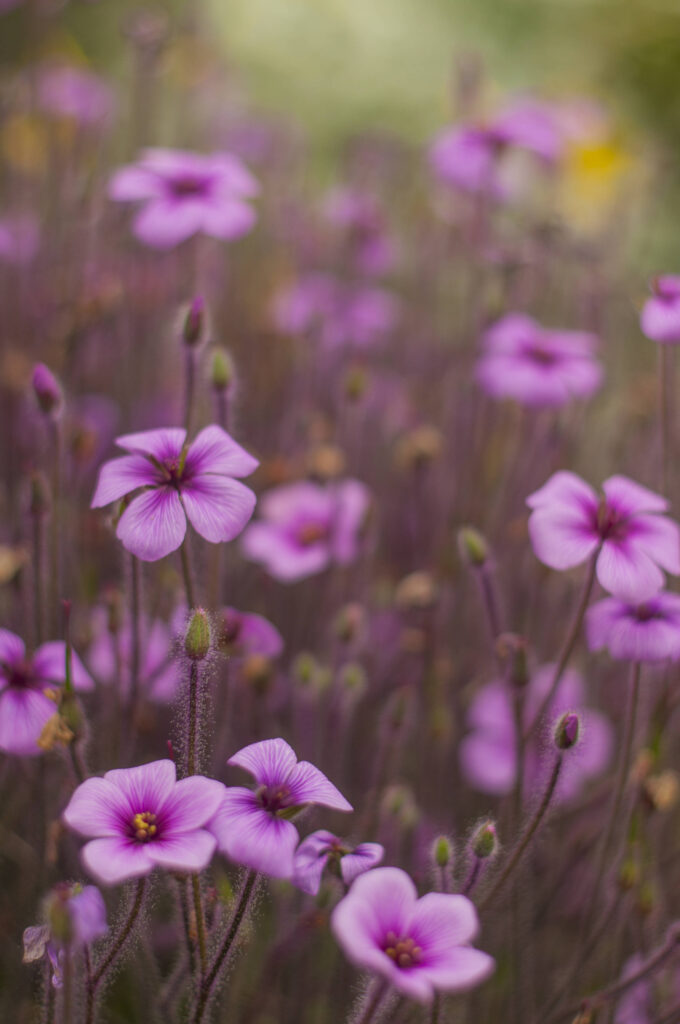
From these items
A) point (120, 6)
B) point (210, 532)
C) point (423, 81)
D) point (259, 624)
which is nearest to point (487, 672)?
point (259, 624)

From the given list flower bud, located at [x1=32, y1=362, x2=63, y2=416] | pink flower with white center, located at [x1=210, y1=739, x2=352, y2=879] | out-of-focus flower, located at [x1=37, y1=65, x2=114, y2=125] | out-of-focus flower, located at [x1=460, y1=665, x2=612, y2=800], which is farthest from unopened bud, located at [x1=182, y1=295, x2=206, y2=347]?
out-of-focus flower, located at [x1=37, y1=65, x2=114, y2=125]

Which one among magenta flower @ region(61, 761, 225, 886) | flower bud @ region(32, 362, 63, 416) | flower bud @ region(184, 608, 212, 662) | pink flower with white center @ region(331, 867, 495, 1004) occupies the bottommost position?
pink flower with white center @ region(331, 867, 495, 1004)

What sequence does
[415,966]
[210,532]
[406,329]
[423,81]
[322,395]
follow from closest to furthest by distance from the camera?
[415,966] → [210,532] → [322,395] → [406,329] → [423,81]

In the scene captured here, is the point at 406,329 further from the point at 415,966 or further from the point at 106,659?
the point at 415,966

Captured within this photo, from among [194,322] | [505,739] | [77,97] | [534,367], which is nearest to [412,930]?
[194,322]

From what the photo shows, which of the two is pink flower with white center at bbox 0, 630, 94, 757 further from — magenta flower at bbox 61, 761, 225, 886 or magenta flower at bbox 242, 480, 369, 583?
magenta flower at bbox 242, 480, 369, 583

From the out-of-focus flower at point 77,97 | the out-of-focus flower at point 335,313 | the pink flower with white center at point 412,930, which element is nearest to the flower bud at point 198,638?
the pink flower with white center at point 412,930

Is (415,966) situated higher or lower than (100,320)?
lower
